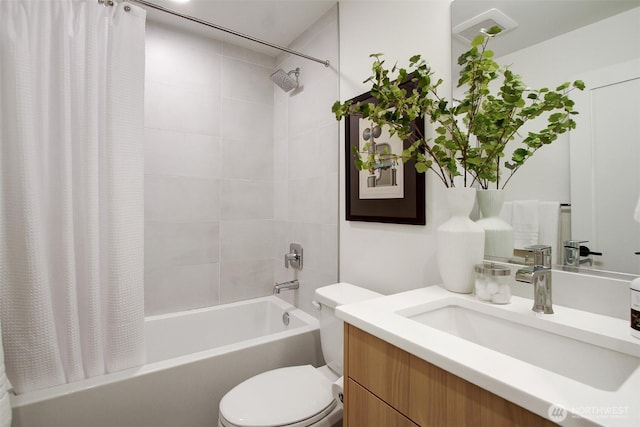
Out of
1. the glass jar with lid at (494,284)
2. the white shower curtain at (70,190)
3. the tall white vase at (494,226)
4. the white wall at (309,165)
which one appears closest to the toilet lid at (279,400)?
the white shower curtain at (70,190)

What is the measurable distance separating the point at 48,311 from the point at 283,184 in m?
1.45

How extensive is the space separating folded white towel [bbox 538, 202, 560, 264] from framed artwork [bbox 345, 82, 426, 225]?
0.40 meters

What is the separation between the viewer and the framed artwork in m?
1.25

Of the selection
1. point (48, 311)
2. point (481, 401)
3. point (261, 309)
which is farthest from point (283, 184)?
point (481, 401)

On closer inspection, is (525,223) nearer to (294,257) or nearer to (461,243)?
(461,243)

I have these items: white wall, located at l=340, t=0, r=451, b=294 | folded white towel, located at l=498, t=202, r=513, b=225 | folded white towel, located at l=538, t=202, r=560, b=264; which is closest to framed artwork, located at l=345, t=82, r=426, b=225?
white wall, located at l=340, t=0, r=451, b=294

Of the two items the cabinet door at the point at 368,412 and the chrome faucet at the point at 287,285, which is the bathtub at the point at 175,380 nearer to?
the chrome faucet at the point at 287,285

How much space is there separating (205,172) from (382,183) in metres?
1.25

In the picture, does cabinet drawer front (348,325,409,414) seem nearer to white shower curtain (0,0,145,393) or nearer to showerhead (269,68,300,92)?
white shower curtain (0,0,145,393)

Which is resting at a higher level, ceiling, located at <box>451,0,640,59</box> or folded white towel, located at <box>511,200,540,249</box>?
ceiling, located at <box>451,0,640,59</box>

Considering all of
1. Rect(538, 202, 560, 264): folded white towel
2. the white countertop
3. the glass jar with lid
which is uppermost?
Rect(538, 202, 560, 264): folded white towel

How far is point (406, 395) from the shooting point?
0.66 metres

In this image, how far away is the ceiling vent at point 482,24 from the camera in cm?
100

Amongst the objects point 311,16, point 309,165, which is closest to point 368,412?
point 309,165
